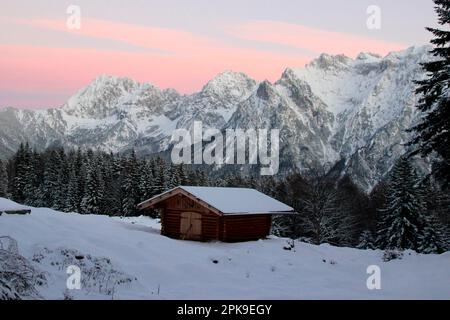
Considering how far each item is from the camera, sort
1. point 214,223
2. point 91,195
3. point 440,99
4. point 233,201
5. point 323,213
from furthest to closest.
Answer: point 91,195, point 323,213, point 233,201, point 214,223, point 440,99

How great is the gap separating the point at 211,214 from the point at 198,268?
36.3 feet

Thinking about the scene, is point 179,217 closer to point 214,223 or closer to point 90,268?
point 214,223

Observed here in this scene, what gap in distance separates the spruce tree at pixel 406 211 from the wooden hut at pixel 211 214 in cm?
1203

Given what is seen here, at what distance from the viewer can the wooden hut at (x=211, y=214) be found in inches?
1172

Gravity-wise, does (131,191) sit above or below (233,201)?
below

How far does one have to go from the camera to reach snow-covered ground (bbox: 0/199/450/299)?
46.0 feet

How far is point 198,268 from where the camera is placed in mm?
19047

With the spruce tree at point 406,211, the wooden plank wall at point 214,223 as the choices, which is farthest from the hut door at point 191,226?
the spruce tree at point 406,211

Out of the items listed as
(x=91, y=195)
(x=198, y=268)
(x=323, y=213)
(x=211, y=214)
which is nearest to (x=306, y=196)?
(x=323, y=213)

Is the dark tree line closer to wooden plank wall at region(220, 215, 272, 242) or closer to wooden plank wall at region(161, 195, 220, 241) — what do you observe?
wooden plank wall at region(220, 215, 272, 242)

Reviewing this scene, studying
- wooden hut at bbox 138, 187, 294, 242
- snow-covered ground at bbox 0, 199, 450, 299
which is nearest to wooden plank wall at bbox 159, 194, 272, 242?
wooden hut at bbox 138, 187, 294, 242

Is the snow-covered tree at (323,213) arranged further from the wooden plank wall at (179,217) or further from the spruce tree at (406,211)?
the wooden plank wall at (179,217)

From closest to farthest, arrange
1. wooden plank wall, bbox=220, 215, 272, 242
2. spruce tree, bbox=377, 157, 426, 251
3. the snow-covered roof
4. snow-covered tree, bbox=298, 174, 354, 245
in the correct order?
wooden plank wall, bbox=220, 215, 272, 242
the snow-covered roof
spruce tree, bbox=377, 157, 426, 251
snow-covered tree, bbox=298, 174, 354, 245
